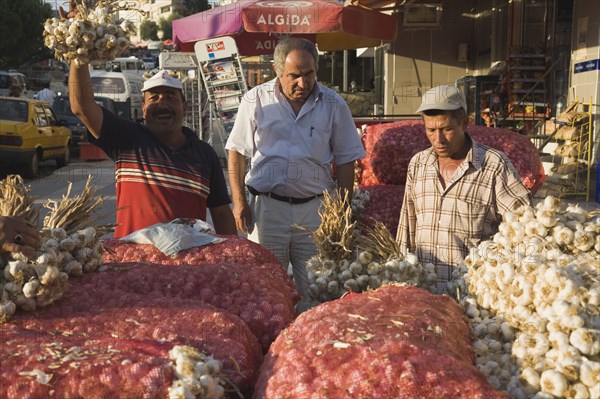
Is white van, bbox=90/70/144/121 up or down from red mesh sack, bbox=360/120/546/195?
up

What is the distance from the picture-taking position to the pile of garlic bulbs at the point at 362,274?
7.70 feet

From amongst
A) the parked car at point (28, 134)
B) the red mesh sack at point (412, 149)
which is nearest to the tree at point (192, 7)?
the parked car at point (28, 134)

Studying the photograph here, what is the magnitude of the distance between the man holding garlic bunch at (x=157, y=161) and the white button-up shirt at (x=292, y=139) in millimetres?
437

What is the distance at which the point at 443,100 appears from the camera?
2.73 m

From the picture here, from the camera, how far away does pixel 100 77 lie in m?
27.8

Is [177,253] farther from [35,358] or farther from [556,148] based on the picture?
[556,148]

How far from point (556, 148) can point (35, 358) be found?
9814mm

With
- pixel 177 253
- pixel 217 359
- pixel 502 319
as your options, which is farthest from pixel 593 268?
pixel 177 253

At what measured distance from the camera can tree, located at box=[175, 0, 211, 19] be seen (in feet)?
241

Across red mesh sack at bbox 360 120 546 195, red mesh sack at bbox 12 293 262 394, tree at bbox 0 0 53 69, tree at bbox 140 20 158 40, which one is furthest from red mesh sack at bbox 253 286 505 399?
tree at bbox 140 20 158 40

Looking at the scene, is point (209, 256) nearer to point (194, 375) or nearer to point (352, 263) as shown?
point (352, 263)

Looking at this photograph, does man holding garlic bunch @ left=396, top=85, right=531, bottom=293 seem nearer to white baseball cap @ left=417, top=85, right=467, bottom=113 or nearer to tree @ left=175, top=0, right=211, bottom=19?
white baseball cap @ left=417, top=85, right=467, bottom=113

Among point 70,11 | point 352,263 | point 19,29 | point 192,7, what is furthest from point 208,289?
point 192,7

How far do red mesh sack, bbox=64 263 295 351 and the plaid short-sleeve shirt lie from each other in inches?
39.2
